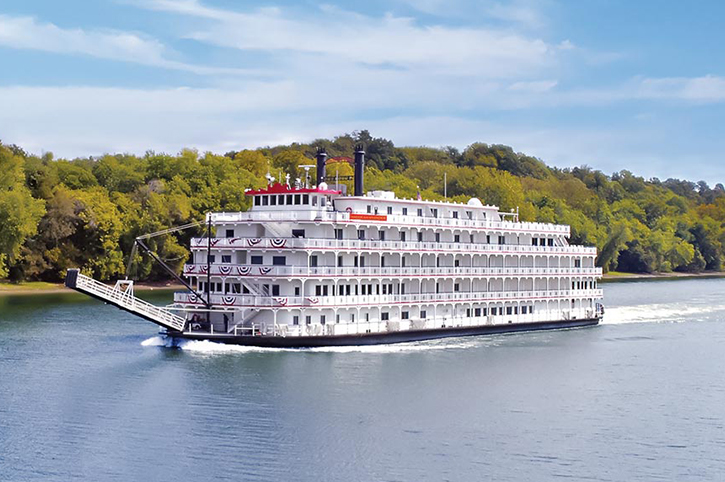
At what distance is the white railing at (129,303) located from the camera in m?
53.1

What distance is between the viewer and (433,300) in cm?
6025

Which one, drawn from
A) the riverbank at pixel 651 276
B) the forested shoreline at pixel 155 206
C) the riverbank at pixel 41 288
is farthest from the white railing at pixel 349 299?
the riverbank at pixel 651 276

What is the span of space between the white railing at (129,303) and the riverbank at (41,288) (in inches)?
1607

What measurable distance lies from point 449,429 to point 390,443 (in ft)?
9.79

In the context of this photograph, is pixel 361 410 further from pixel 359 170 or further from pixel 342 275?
pixel 359 170

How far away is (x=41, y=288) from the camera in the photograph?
320 ft

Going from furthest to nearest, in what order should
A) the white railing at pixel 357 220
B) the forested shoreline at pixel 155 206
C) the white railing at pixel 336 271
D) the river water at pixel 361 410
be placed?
1. the forested shoreline at pixel 155 206
2. the white railing at pixel 357 220
3. the white railing at pixel 336 271
4. the river water at pixel 361 410

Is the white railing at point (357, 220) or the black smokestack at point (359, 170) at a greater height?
the black smokestack at point (359, 170)

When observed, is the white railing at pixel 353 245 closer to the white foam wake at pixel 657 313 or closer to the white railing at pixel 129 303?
the white railing at pixel 129 303

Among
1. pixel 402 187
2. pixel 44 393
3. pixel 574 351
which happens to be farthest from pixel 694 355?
pixel 402 187

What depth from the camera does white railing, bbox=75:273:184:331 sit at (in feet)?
174

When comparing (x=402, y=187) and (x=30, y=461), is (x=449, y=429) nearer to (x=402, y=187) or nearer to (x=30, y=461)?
(x=30, y=461)

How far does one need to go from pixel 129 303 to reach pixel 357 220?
13.1 meters

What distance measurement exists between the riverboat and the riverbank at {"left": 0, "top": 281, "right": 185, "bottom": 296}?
41089 mm
